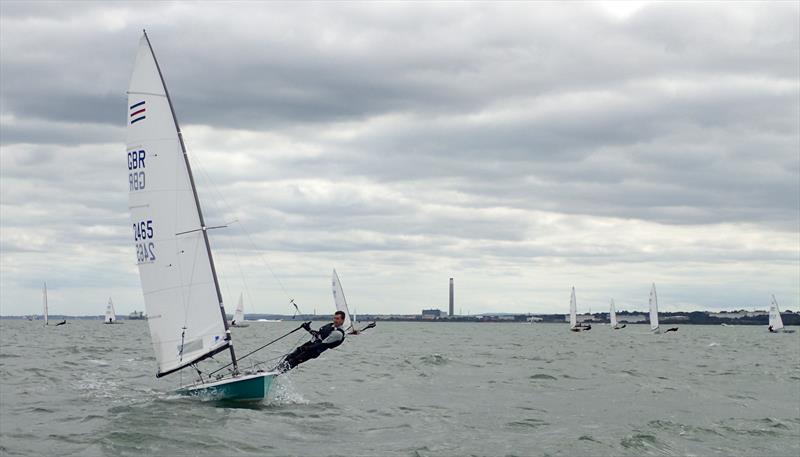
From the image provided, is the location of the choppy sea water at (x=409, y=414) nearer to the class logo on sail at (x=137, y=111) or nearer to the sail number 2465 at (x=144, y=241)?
the sail number 2465 at (x=144, y=241)

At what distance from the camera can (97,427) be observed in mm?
19266

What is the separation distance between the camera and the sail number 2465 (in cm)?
2239

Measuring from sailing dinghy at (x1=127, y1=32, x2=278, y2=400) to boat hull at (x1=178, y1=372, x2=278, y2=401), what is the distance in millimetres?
25

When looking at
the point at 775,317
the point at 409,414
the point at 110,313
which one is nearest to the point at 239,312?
the point at 110,313

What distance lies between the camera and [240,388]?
2227cm

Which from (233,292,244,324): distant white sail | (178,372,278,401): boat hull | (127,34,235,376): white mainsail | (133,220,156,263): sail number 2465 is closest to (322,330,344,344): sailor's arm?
(178,372,278,401): boat hull

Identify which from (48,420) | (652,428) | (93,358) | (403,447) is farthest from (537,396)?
(93,358)

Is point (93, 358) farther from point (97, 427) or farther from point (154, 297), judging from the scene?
point (97, 427)

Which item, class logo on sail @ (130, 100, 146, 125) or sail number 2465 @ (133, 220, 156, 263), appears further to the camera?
sail number 2465 @ (133, 220, 156, 263)

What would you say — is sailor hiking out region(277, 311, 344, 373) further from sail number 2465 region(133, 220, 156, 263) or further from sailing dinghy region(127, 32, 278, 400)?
sail number 2465 region(133, 220, 156, 263)

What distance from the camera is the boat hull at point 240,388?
22.2m

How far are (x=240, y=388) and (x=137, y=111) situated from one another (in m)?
7.43

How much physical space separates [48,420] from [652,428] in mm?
14528

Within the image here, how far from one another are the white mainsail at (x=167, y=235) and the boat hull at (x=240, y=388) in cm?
68
